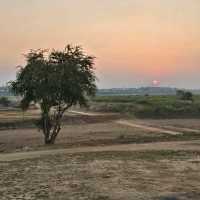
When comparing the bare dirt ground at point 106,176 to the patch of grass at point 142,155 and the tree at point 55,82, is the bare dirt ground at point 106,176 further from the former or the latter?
the tree at point 55,82

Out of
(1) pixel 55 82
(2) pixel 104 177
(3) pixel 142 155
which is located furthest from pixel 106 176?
(1) pixel 55 82

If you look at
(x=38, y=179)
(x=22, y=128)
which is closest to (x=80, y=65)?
(x=38, y=179)

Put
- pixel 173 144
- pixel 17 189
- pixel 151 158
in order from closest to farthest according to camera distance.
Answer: pixel 17 189
pixel 151 158
pixel 173 144

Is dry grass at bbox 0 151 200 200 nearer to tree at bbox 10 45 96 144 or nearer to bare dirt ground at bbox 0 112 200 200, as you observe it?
bare dirt ground at bbox 0 112 200 200

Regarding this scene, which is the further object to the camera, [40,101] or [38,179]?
[40,101]

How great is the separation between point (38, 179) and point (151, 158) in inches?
277

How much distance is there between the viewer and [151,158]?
21984 mm

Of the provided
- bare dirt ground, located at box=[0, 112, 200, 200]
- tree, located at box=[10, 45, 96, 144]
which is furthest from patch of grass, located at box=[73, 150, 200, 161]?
tree, located at box=[10, 45, 96, 144]

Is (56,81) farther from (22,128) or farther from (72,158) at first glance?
(22,128)

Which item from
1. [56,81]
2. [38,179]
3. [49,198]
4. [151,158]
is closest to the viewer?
[49,198]

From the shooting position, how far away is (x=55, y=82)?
3169 centimetres

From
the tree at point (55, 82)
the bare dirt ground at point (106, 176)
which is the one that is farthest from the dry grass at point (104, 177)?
the tree at point (55, 82)

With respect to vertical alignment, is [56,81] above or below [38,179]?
above

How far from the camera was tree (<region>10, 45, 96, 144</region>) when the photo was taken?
32.1m
